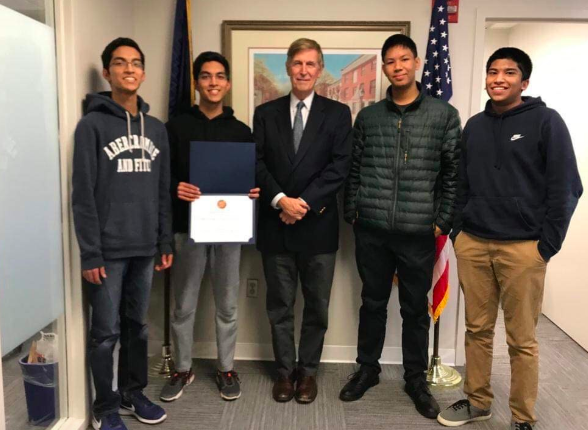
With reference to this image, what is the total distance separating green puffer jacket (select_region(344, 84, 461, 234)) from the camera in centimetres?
235

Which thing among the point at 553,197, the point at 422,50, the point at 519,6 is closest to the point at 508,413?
the point at 553,197

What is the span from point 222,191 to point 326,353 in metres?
1.27

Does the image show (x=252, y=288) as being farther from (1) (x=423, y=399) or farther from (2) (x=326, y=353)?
(1) (x=423, y=399)

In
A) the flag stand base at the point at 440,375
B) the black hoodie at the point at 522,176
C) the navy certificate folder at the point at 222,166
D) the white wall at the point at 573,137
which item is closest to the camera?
the black hoodie at the point at 522,176

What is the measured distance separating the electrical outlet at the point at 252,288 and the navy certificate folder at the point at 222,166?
78cm

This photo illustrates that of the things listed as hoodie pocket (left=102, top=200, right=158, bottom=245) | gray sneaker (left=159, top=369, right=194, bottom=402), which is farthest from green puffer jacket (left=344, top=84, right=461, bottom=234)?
gray sneaker (left=159, top=369, right=194, bottom=402)

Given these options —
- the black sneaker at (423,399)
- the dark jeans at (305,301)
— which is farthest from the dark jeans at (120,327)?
the black sneaker at (423,399)

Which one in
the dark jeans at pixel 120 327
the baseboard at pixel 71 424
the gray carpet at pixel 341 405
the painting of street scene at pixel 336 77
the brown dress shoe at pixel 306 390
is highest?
the painting of street scene at pixel 336 77

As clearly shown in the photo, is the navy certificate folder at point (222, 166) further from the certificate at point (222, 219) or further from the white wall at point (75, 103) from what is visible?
the white wall at point (75, 103)

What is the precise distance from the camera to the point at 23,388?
197 centimetres

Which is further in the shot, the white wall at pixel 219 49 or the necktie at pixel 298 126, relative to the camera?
the white wall at pixel 219 49

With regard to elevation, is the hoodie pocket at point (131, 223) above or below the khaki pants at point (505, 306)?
above

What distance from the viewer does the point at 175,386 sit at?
2584 mm

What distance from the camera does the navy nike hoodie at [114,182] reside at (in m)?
1.98
